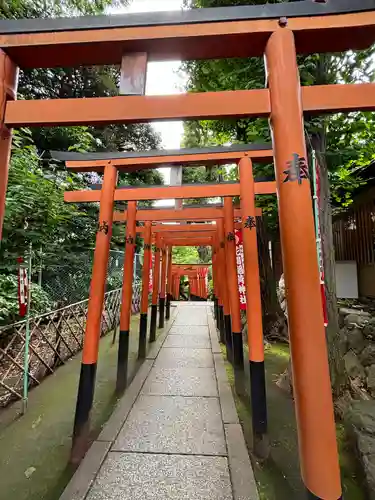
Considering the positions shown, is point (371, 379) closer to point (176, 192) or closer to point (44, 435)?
point (176, 192)

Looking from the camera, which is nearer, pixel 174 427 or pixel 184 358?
pixel 174 427

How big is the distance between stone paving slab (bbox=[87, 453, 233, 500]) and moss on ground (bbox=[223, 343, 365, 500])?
0.45 m

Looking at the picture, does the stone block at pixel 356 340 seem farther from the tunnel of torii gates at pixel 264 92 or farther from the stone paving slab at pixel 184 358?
the tunnel of torii gates at pixel 264 92

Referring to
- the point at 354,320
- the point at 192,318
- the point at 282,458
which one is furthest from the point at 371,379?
the point at 192,318

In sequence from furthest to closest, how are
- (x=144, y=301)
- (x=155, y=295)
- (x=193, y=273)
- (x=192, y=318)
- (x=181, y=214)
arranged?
(x=193, y=273) < (x=192, y=318) < (x=155, y=295) < (x=144, y=301) < (x=181, y=214)

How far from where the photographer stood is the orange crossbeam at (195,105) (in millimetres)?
1892

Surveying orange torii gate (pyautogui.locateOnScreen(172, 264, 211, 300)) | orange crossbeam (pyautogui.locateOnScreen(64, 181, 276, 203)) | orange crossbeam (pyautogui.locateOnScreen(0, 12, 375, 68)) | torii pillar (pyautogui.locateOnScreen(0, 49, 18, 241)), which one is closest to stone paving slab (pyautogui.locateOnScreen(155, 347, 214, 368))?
orange crossbeam (pyautogui.locateOnScreen(64, 181, 276, 203))

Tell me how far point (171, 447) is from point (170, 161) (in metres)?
3.68

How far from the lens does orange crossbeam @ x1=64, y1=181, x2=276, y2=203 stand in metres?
4.68

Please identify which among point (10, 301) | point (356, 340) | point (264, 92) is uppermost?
point (264, 92)

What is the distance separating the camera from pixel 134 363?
6.41 meters

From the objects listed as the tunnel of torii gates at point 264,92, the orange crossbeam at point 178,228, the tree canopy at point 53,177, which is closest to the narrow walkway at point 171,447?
the tunnel of torii gates at point 264,92

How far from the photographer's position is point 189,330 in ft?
31.9

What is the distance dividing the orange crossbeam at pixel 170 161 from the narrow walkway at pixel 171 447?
3633 mm
